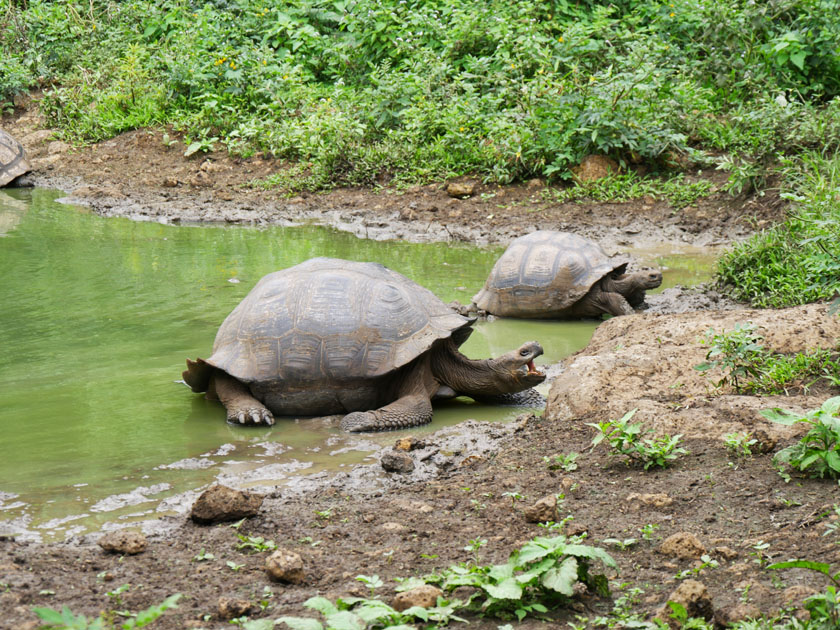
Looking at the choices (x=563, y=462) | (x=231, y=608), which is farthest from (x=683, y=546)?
(x=231, y=608)

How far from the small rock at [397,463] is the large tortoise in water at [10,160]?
39.0 feet

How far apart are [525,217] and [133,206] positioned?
5.57 metres

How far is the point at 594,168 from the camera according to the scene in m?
11.8

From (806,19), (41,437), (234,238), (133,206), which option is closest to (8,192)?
(133,206)

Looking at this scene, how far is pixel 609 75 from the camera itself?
11500 mm

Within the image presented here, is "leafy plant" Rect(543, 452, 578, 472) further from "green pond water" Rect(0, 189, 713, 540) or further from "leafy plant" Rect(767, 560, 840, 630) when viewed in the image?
"leafy plant" Rect(767, 560, 840, 630)

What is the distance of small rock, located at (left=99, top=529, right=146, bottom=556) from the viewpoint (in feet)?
11.6

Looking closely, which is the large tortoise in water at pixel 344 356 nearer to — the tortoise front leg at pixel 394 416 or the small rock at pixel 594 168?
the tortoise front leg at pixel 394 416

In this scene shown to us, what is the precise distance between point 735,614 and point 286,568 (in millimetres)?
1426

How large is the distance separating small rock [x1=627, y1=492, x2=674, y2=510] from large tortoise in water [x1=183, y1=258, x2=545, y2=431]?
2.04 meters

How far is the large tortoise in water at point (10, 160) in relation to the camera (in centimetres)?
1476

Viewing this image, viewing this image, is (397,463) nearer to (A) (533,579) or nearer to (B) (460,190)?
(A) (533,579)

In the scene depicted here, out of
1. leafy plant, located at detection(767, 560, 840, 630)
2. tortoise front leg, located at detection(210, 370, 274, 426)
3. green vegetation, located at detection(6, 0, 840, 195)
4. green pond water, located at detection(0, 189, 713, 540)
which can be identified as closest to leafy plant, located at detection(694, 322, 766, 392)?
green pond water, located at detection(0, 189, 713, 540)

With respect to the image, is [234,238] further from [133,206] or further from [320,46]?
[320,46]
